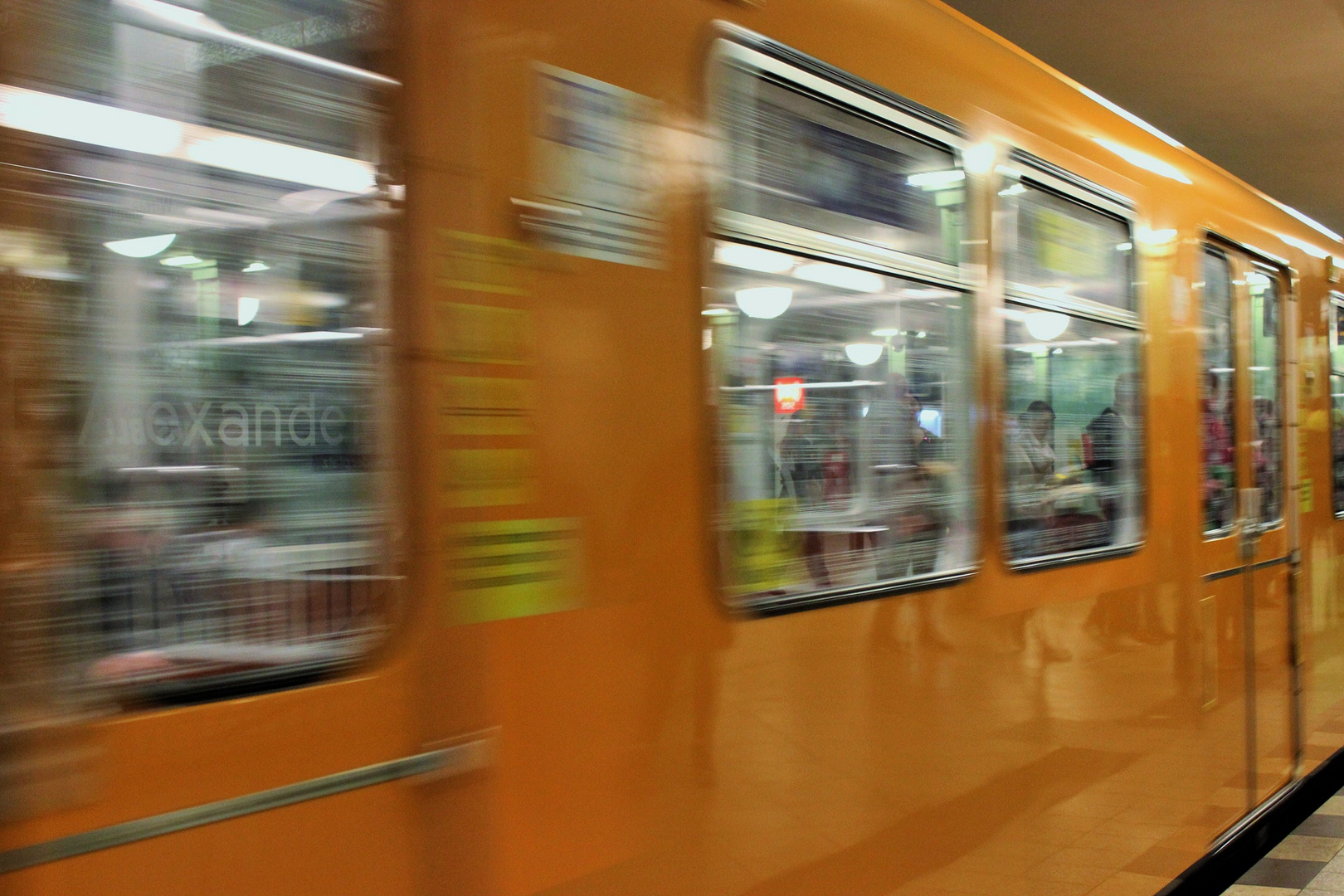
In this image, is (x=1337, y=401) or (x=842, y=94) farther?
(x=1337, y=401)

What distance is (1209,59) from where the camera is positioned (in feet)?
30.7

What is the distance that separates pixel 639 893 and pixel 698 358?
3.02 ft

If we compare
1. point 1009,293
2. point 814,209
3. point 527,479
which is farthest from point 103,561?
point 1009,293

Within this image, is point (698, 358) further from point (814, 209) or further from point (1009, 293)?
point (1009, 293)

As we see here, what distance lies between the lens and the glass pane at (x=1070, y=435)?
3250mm

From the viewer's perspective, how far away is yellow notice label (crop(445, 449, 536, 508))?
1755 millimetres

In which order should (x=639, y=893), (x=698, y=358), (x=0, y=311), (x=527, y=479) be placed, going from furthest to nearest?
(x=698, y=358), (x=639, y=893), (x=527, y=479), (x=0, y=311)

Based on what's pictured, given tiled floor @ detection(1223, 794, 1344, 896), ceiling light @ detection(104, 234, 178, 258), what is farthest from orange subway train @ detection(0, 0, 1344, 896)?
tiled floor @ detection(1223, 794, 1344, 896)

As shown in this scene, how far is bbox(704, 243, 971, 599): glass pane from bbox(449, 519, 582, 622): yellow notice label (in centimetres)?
40

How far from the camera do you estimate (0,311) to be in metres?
1.32

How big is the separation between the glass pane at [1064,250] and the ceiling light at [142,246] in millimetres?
2299

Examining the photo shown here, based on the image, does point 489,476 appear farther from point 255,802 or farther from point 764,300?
point 764,300

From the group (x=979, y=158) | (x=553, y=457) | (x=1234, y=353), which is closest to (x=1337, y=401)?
(x=1234, y=353)

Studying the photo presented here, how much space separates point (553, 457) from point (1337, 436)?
559 centimetres
